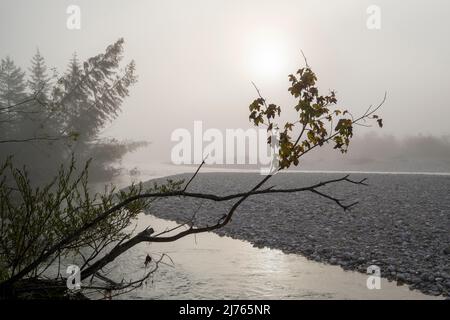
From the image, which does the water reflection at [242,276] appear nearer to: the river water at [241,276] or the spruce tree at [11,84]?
the river water at [241,276]

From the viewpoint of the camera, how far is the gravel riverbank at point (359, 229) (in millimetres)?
12789

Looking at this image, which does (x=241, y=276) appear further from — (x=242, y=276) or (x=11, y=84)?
(x=11, y=84)

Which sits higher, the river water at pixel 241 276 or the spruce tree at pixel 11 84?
the spruce tree at pixel 11 84

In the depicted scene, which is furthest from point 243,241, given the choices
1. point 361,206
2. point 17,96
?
point 17,96

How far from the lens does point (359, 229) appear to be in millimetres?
17906

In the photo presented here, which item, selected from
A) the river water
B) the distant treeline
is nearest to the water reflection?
the river water

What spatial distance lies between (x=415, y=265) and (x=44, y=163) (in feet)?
132

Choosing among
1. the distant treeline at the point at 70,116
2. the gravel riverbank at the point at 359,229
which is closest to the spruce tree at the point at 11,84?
the distant treeline at the point at 70,116

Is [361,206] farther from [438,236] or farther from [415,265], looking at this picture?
[415,265]

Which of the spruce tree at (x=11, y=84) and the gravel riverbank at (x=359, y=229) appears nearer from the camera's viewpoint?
the gravel riverbank at (x=359, y=229)

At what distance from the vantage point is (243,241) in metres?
17.4

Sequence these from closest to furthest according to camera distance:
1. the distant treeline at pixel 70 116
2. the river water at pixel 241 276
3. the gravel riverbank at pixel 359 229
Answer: the river water at pixel 241 276 → the gravel riverbank at pixel 359 229 → the distant treeline at pixel 70 116

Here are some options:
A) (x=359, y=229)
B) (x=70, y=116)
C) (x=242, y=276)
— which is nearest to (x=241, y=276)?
(x=242, y=276)

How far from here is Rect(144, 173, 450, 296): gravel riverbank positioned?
42.0ft
